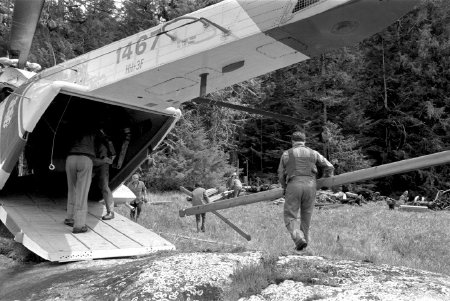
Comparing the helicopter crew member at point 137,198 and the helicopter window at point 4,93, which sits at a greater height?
the helicopter window at point 4,93

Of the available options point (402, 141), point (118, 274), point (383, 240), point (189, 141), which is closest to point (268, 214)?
point (383, 240)

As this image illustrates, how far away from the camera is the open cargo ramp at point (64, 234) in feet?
20.3

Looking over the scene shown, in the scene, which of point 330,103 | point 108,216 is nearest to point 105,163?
point 108,216

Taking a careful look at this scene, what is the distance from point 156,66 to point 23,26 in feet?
12.0

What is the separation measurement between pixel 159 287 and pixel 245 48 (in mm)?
2924

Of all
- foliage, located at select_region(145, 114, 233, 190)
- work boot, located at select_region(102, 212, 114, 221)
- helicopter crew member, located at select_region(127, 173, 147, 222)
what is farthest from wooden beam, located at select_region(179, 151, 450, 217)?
foliage, located at select_region(145, 114, 233, 190)

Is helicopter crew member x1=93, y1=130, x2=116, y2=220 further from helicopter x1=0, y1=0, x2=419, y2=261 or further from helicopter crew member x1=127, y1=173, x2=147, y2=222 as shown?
helicopter crew member x1=127, y1=173, x2=147, y2=222

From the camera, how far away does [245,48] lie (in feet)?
19.0

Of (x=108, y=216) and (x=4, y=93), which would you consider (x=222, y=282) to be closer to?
(x=108, y=216)

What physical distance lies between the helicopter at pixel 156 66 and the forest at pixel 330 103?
22.0 metres

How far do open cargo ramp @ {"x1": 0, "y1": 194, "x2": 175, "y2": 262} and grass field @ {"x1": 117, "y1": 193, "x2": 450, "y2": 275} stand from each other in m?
0.73

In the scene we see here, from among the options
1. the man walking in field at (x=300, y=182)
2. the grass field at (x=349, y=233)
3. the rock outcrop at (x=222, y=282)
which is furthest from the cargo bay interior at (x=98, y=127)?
the rock outcrop at (x=222, y=282)

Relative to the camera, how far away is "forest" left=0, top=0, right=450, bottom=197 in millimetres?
32344

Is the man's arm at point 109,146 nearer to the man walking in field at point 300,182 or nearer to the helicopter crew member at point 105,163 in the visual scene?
the helicopter crew member at point 105,163
